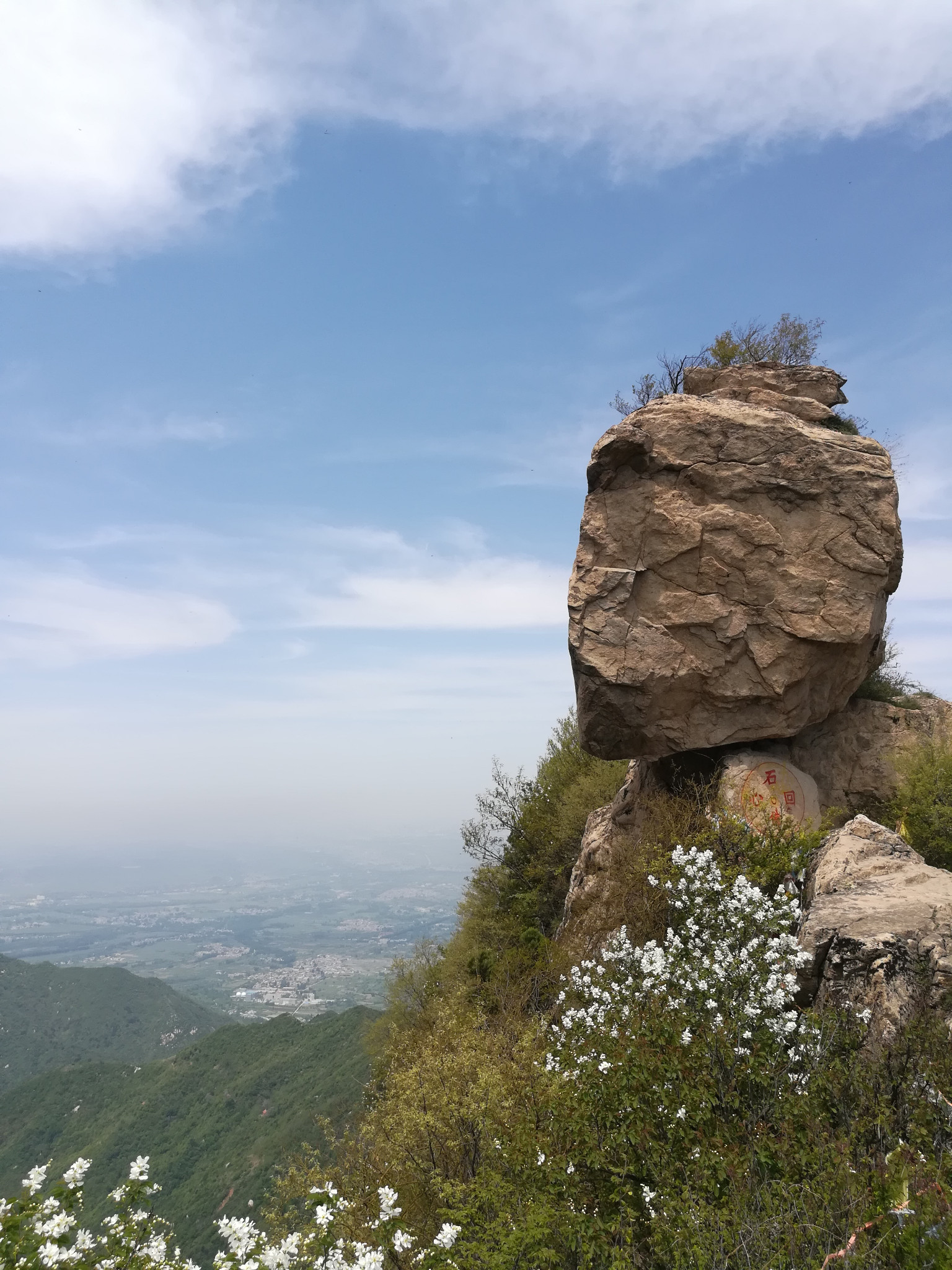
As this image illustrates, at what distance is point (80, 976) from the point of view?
123812 mm

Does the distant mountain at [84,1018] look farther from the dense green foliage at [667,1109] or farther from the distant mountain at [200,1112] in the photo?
the dense green foliage at [667,1109]

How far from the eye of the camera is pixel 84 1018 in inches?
4464

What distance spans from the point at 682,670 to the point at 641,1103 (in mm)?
11038

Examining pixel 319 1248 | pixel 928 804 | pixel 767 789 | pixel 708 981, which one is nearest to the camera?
pixel 319 1248

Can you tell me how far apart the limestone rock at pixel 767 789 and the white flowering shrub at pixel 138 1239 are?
11.6 meters

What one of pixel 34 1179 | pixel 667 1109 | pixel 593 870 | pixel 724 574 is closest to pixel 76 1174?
pixel 34 1179

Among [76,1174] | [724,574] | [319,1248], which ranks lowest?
[319,1248]

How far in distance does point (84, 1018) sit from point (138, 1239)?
443ft

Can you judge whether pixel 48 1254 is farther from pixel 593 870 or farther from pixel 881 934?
pixel 593 870

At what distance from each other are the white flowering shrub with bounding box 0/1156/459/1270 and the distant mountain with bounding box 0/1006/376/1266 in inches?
1663

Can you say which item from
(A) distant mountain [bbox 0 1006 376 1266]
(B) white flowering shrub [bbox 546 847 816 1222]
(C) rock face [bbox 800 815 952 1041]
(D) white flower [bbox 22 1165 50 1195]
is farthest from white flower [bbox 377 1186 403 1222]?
(A) distant mountain [bbox 0 1006 376 1266]

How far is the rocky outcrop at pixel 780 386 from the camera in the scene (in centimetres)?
1883

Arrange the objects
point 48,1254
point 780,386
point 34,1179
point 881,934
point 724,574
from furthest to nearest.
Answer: point 780,386 < point 724,574 < point 881,934 < point 34,1179 < point 48,1254

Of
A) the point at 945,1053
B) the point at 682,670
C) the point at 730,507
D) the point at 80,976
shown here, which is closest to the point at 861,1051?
the point at 945,1053
